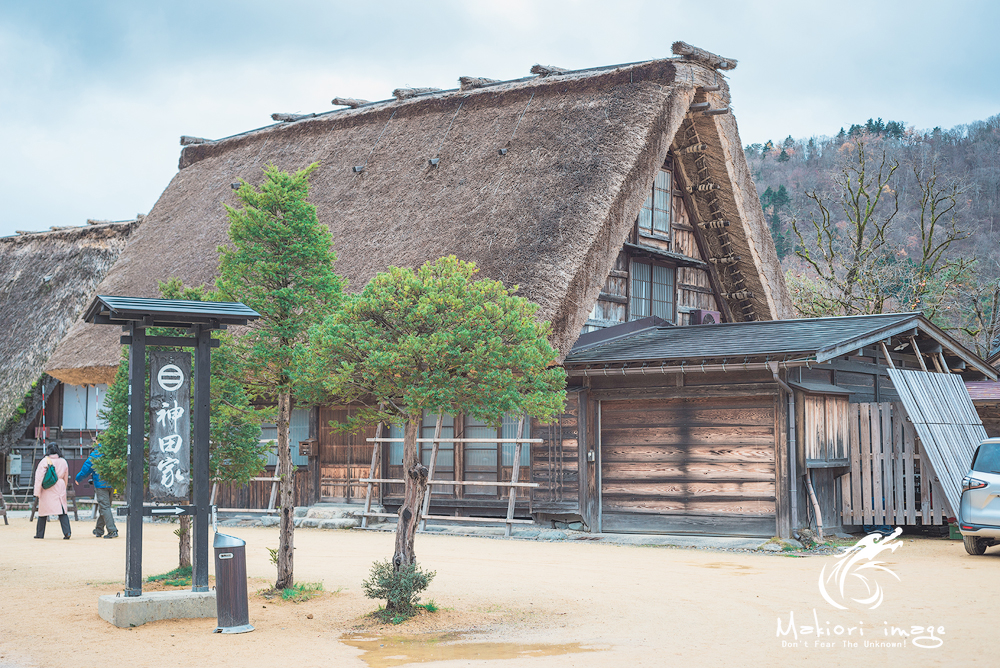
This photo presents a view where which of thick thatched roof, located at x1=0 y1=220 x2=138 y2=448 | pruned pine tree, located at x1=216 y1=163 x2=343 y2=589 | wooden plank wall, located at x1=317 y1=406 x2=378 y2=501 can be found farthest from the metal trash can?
thick thatched roof, located at x1=0 y1=220 x2=138 y2=448

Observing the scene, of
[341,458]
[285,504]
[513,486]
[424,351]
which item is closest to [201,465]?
[285,504]

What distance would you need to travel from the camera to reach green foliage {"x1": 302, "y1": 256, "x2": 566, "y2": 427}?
290 inches

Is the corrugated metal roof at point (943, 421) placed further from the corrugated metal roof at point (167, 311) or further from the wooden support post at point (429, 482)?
the corrugated metal roof at point (167, 311)

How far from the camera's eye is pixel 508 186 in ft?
51.5

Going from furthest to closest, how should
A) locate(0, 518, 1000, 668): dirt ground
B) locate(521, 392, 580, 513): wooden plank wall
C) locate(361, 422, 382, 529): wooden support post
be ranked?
locate(361, 422, 382, 529): wooden support post < locate(521, 392, 580, 513): wooden plank wall < locate(0, 518, 1000, 668): dirt ground

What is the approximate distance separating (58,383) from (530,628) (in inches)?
735

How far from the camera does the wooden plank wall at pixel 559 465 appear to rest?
46.0ft

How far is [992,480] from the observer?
10.5m

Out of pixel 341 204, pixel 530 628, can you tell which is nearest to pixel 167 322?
pixel 530 628

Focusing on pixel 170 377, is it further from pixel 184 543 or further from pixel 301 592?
pixel 184 543

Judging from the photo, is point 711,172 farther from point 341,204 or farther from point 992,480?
point 992,480

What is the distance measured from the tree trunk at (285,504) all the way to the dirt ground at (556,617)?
0.30 m

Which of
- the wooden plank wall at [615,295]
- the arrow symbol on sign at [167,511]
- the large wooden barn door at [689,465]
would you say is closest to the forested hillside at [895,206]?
the wooden plank wall at [615,295]

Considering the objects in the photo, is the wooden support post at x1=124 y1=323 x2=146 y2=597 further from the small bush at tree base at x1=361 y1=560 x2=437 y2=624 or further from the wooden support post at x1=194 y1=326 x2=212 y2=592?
the small bush at tree base at x1=361 y1=560 x2=437 y2=624
